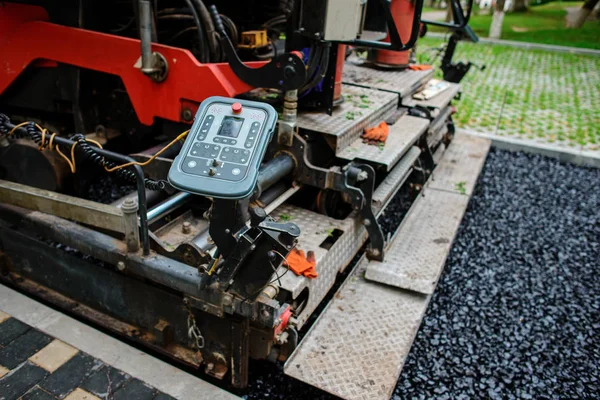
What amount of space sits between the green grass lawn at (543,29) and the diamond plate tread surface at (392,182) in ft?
49.1

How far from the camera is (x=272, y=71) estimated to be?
10.9ft

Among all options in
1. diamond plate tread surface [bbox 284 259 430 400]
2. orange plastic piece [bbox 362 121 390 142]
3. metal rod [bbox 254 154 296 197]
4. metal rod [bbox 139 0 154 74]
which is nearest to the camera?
diamond plate tread surface [bbox 284 259 430 400]

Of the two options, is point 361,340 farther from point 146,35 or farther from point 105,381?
point 146,35

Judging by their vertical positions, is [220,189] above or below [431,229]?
above

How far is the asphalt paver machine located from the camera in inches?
92.5

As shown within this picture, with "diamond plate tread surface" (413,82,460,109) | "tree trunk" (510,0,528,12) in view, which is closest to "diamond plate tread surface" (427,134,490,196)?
"diamond plate tread surface" (413,82,460,109)

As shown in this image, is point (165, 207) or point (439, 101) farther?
Answer: point (439, 101)

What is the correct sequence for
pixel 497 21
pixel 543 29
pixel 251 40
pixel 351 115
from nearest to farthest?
pixel 351 115 < pixel 251 40 < pixel 497 21 < pixel 543 29

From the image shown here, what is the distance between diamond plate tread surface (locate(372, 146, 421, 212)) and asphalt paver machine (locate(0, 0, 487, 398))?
21 millimetres

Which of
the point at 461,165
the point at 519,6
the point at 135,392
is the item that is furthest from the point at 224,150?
the point at 519,6

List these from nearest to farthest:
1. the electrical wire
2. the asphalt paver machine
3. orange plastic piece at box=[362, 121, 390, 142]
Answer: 1. the asphalt paver machine
2. the electrical wire
3. orange plastic piece at box=[362, 121, 390, 142]

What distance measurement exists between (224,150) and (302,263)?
109cm

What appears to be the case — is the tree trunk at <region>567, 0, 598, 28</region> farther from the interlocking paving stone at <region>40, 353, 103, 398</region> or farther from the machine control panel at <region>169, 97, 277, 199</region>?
the interlocking paving stone at <region>40, 353, 103, 398</region>

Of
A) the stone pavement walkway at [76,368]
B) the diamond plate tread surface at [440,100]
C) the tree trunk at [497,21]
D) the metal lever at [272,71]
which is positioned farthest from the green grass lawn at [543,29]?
the stone pavement walkway at [76,368]
